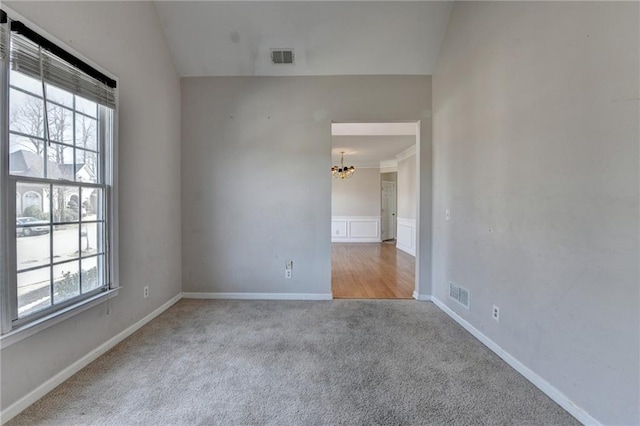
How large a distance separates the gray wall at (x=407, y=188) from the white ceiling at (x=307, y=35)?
3889 mm

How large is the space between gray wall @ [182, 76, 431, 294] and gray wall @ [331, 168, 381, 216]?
5.42 meters

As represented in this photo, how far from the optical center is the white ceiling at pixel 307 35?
2.93 m

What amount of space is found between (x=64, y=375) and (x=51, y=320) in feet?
1.45

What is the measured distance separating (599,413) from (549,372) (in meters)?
0.30

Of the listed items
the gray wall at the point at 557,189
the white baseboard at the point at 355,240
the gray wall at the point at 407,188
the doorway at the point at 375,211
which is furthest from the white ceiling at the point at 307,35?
the white baseboard at the point at 355,240

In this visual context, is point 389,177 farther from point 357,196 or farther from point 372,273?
point 372,273

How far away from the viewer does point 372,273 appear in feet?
16.3

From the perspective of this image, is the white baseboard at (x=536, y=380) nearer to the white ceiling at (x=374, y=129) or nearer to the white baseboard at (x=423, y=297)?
the white baseboard at (x=423, y=297)

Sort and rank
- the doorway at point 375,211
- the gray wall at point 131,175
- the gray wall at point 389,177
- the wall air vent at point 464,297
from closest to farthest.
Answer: the gray wall at point 131,175 → the wall air vent at point 464,297 → the doorway at point 375,211 → the gray wall at point 389,177

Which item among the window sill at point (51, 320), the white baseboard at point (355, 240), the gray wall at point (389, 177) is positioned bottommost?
the white baseboard at point (355, 240)

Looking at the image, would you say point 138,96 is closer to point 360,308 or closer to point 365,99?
point 365,99

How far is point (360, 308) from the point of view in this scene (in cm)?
325

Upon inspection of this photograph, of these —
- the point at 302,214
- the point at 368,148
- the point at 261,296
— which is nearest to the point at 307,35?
the point at 302,214

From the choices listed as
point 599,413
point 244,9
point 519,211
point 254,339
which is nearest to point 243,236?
point 254,339
